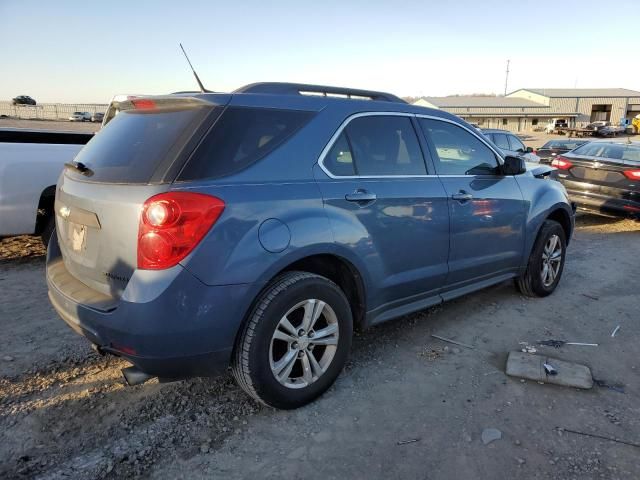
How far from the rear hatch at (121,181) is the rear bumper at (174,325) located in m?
0.17

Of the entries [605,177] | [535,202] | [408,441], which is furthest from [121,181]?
[605,177]

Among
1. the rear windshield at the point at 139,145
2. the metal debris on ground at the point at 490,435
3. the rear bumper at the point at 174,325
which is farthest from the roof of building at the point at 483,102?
the rear bumper at the point at 174,325

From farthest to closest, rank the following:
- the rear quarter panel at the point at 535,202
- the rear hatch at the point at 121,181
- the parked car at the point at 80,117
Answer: the parked car at the point at 80,117
the rear quarter panel at the point at 535,202
the rear hatch at the point at 121,181

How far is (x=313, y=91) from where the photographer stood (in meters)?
3.39

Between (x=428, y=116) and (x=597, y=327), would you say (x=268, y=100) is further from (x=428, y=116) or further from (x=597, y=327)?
(x=597, y=327)

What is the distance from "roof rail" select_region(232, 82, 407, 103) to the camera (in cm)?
310

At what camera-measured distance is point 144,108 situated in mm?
3014

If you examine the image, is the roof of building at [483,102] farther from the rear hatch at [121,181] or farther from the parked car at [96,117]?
the rear hatch at [121,181]

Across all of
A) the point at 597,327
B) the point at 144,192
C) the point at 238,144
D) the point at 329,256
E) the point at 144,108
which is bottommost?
the point at 597,327

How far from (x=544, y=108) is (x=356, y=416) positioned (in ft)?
262

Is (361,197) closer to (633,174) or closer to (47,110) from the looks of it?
(633,174)

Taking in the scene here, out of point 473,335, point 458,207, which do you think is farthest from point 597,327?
point 458,207

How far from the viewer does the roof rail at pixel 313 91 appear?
10.2 ft

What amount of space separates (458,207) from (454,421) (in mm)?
1610
